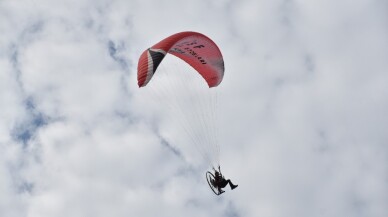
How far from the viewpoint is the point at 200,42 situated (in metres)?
28.4

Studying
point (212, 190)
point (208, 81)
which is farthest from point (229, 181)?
point (208, 81)

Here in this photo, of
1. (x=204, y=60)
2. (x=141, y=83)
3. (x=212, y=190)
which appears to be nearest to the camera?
(x=141, y=83)

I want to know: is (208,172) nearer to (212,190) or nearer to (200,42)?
(212,190)

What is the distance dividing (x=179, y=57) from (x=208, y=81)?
2.25 meters

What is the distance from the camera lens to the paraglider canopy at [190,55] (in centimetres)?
2503

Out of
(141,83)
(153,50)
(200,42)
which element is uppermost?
(200,42)

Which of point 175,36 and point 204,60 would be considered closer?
point 175,36

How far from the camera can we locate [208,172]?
2758 centimetres

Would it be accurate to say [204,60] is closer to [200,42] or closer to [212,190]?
[200,42]

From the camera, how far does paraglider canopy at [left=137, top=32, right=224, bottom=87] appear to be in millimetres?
25027

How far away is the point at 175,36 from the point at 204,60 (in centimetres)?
393

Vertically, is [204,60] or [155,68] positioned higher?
[204,60]

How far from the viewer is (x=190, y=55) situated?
29.4 meters

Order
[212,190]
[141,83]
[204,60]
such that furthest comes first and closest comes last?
[204,60] < [212,190] < [141,83]
